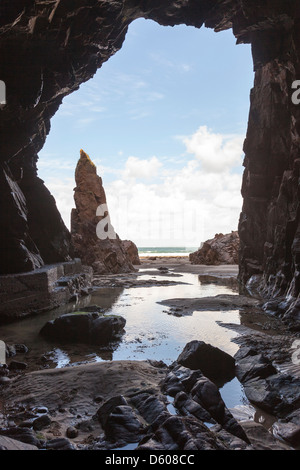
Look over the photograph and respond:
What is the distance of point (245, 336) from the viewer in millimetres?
8531

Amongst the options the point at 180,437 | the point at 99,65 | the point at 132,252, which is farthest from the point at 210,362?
the point at 132,252

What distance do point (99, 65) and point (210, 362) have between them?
17.9 metres

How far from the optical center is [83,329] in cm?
880

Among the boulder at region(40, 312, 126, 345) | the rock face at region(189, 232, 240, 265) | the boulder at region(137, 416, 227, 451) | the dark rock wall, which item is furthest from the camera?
the rock face at region(189, 232, 240, 265)

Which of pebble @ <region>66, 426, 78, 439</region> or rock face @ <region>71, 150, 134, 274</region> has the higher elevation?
rock face @ <region>71, 150, 134, 274</region>

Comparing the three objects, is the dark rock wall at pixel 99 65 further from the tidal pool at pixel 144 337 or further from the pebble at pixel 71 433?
the pebble at pixel 71 433

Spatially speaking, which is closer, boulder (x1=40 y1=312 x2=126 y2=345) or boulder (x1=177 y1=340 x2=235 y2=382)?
boulder (x1=177 y1=340 x2=235 y2=382)

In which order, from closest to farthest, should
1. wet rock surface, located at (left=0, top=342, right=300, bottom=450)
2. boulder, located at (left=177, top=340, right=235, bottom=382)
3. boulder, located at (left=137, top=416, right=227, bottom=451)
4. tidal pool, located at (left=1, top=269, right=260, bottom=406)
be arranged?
boulder, located at (left=137, top=416, right=227, bottom=451)
wet rock surface, located at (left=0, top=342, right=300, bottom=450)
boulder, located at (left=177, top=340, right=235, bottom=382)
tidal pool, located at (left=1, top=269, right=260, bottom=406)

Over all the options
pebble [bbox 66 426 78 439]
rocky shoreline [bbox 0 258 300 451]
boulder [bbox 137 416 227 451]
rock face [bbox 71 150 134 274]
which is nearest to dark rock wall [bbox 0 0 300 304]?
rocky shoreline [bbox 0 258 300 451]

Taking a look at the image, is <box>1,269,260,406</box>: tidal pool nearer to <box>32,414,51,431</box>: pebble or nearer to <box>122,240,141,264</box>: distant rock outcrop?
<box>32,414,51,431</box>: pebble

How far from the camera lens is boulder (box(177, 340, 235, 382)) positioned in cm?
605

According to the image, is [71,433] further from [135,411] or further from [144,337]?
[144,337]

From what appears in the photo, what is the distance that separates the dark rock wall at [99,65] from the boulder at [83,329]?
5.40 metres

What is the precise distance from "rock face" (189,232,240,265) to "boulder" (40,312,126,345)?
35405 mm
